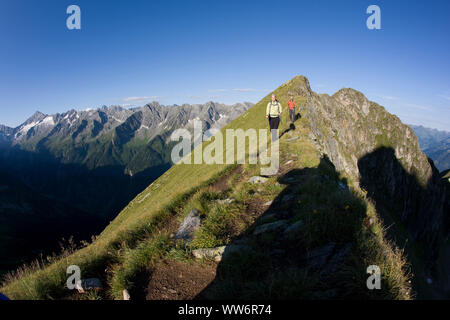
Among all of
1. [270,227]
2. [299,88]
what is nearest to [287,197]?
[270,227]

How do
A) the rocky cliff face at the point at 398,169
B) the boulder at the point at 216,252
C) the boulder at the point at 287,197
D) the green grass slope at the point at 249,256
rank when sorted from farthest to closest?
the rocky cliff face at the point at 398,169 < the boulder at the point at 287,197 < the boulder at the point at 216,252 < the green grass slope at the point at 249,256

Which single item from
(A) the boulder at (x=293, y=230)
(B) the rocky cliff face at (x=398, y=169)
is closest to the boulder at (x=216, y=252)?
(A) the boulder at (x=293, y=230)

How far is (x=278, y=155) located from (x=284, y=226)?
9.67 meters

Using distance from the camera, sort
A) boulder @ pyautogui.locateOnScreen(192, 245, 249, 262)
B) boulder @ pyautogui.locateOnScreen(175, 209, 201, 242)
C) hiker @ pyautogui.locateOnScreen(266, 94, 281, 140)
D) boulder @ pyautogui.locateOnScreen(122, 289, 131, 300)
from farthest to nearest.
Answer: hiker @ pyautogui.locateOnScreen(266, 94, 281, 140) → boulder @ pyautogui.locateOnScreen(175, 209, 201, 242) → boulder @ pyautogui.locateOnScreen(192, 245, 249, 262) → boulder @ pyautogui.locateOnScreen(122, 289, 131, 300)

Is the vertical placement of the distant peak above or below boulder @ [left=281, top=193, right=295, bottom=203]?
above

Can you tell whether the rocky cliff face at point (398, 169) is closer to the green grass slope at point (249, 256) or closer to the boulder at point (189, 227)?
the green grass slope at point (249, 256)

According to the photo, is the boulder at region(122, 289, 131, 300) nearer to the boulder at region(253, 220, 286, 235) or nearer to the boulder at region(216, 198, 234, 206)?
the boulder at region(253, 220, 286, 235)

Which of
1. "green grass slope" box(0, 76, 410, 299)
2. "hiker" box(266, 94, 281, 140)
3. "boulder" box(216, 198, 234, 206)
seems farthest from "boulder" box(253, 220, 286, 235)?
"hiker" box(266, 94, 281, 140)

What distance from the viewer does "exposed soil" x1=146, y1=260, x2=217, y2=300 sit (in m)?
5.06

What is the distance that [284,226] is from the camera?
639 centimetres

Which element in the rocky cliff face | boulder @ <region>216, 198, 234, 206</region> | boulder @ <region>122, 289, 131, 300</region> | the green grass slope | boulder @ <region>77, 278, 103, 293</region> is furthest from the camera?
the rocky cliff face

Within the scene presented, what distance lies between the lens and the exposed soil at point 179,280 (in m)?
5.06
